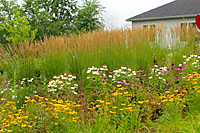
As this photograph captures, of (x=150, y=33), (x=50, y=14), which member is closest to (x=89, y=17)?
(x=50, y=14)

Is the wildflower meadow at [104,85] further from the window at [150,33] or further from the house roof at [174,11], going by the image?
the house roof at [174,11]

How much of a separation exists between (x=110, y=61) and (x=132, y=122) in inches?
108

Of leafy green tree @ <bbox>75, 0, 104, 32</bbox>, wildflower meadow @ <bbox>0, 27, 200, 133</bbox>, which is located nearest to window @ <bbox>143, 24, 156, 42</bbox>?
wildflower meadow @ <bbox>0, 27, 200, 133</bbox>

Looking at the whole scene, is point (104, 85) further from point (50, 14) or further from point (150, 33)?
point (50, 14)

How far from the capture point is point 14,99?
16.8ft

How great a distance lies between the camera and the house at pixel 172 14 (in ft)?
57.4

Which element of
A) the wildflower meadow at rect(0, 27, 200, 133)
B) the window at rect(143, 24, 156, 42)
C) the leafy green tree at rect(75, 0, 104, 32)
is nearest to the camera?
the wildflower meadow at rect(0, 27, 200, 133)

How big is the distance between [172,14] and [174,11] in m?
0.80

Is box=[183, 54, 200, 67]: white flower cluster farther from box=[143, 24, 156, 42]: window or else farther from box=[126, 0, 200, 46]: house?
box=[126, 0, 200, 46]: house

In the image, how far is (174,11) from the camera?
62.8 ft

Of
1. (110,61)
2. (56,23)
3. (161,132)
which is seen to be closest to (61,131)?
(161,132)

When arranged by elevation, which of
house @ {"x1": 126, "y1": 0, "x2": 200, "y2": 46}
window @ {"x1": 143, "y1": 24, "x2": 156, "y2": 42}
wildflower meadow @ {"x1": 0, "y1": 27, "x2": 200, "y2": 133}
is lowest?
wildflower meadow @ {"x1": 0, "y1": 27, "x2": 200, "y2": 133}

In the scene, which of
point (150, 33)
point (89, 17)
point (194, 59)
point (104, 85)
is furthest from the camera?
point (89, 17)

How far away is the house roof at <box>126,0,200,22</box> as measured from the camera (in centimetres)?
1761
